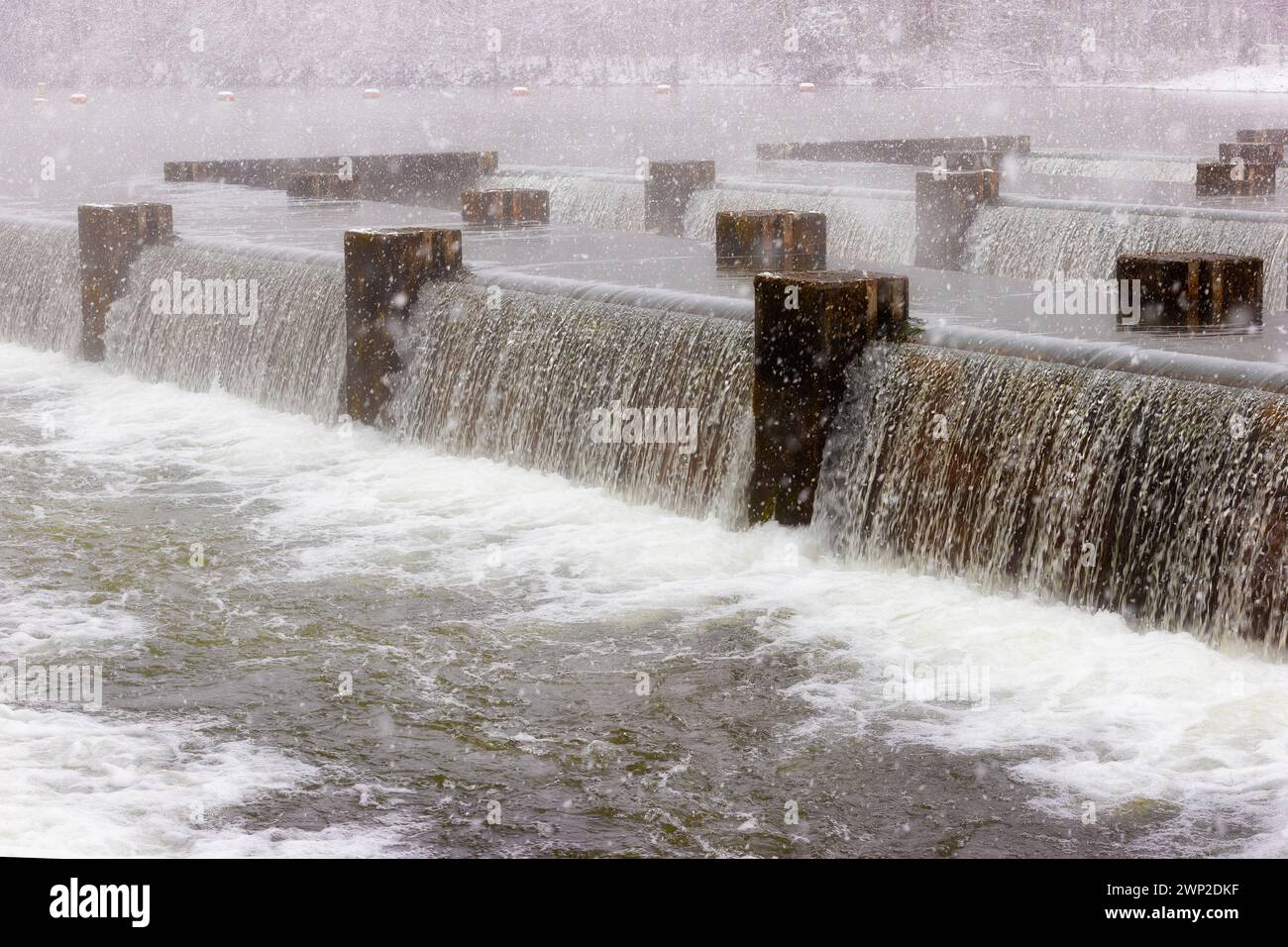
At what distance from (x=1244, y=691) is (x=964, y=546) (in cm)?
250

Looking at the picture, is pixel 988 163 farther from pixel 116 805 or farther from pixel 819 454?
pixel 116 805

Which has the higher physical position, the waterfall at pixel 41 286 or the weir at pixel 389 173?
the weir at pixel 389 173

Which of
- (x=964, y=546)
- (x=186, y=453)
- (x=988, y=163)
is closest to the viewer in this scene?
(x=964, y=546)

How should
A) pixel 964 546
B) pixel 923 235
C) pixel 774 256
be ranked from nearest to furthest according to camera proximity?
pixel 964 546, pixel 774 256, pixel 923 235

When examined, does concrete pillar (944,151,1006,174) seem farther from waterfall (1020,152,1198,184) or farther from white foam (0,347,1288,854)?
white foam (0,347,1288,854)

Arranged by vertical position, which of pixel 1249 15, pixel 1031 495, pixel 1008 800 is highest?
pixel 1249 15

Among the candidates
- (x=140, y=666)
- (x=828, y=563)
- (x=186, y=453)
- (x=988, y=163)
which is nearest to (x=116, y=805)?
(x=140, y=666)

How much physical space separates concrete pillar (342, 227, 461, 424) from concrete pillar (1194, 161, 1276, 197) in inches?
486

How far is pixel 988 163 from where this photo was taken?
3025 cm

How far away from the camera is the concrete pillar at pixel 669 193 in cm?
2770

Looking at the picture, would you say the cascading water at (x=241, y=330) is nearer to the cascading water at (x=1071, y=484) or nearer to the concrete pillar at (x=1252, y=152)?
the cascading water at (x=1071, y=484)

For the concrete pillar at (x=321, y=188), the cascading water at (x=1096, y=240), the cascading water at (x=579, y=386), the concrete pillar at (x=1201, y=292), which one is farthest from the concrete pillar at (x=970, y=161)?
the concrete pillar at (x=1201, y=292)

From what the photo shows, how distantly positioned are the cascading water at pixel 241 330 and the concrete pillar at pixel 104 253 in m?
0.15

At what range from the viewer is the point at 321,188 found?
91.4 feet
